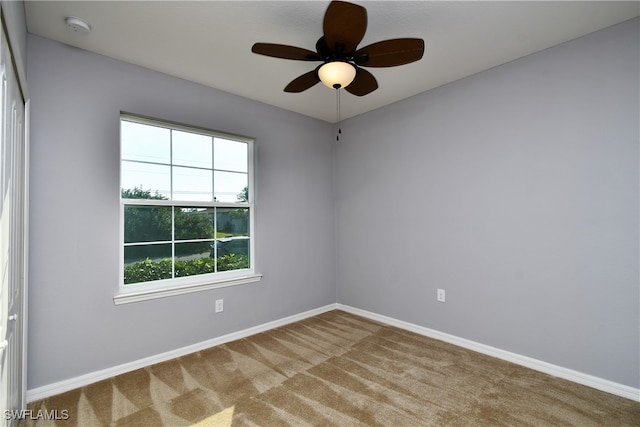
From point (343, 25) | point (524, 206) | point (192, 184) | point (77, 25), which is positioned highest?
point (77, 25)

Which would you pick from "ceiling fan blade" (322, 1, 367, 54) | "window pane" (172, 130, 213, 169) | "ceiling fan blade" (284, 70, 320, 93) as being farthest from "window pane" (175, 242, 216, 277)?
"ceiling fan blade" (322, 1, 367, 54)

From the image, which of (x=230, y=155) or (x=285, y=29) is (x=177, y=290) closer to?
(x=230, y=155)

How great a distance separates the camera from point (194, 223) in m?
3.00

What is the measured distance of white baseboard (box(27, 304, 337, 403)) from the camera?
85.8 inches

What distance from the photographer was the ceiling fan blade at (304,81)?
218 cm

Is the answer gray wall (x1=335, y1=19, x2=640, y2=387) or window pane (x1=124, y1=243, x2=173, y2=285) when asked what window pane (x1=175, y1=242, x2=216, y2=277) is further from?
gray wall (x1=335, y1=19, x2=640, y2=387)

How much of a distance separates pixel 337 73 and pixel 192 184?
70.8 inches

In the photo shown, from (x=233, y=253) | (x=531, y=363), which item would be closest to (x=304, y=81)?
(x=233, y=253)

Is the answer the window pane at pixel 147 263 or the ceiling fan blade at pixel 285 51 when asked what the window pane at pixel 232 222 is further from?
the ceiling fan blade at pixel 285 51

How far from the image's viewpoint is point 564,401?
2.08 m

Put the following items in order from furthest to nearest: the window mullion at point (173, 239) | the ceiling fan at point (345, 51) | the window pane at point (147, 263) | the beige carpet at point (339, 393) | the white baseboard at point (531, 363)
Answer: the window mullion at point (173, 239)
the window pane at point (147, 263)
the white baseboard at point (531, 363)
the beige carpet at point (339, 393)
the ceiling fan at point (345, 51)

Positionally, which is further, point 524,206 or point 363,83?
point 524,206

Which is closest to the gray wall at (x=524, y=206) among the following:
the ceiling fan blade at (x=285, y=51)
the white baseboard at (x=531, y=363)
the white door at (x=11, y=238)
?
the white baseboard at (x=531, y=363)

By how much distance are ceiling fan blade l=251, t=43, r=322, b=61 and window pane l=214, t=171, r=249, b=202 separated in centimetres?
159
